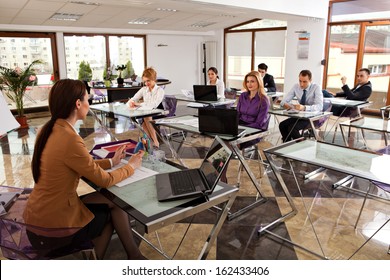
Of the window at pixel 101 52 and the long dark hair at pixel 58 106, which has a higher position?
the window at pixel 101 52

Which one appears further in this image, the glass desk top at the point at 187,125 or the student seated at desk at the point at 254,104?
the student seated at desk at the point at 254,104

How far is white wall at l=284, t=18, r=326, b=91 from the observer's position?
30.0 feet

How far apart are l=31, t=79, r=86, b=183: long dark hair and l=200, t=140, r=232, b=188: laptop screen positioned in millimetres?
824

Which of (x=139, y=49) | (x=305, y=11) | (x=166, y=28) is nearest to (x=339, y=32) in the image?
(x=305, y=11)

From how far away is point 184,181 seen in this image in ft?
6.38

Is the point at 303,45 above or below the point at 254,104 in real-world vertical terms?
above

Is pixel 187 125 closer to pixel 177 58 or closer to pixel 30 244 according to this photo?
pixel 30 244

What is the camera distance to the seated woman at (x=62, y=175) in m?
1.80

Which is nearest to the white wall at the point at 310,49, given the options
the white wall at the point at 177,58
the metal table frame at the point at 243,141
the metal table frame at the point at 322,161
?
the white wall at the point at 177,58

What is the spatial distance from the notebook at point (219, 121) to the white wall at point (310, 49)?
6952mm

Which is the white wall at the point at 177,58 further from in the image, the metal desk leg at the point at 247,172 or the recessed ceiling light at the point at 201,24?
the metal desk leg at the point at 247,172

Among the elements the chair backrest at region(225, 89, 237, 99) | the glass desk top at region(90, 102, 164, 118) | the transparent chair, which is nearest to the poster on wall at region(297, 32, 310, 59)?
the chair backrest at region(225, 89, 237, 99)

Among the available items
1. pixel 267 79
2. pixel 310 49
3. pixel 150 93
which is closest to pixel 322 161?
pixel 150 93

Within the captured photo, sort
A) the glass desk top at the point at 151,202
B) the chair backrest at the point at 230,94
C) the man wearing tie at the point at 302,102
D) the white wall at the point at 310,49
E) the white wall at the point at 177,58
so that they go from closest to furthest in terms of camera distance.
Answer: the glass desk top at the point at 151,202 < the man wearing tie at the point at 302,102 < the chair backrest at the point at 230,94 < the white wall at the point at 310,49 < the white wall at the point at 177,58
